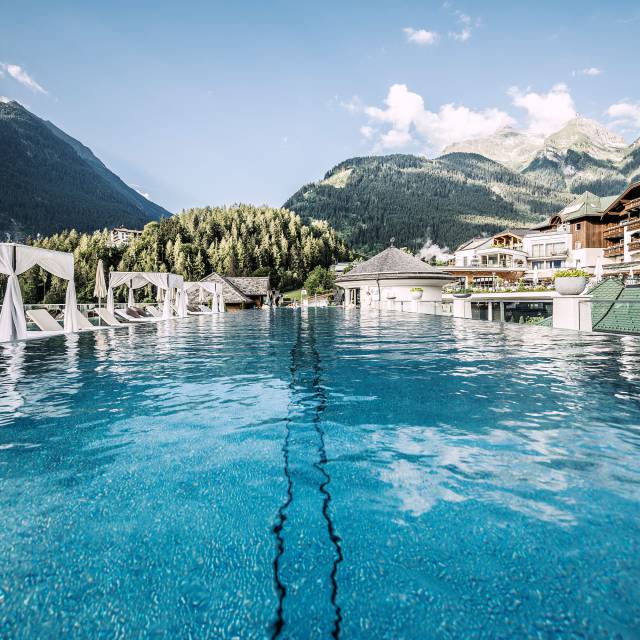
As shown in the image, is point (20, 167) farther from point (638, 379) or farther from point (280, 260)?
point (638, 379)

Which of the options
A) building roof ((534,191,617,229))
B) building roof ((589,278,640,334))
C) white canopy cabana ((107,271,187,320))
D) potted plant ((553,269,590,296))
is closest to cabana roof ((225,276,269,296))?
white canopy cabana ((107,271,187,320))

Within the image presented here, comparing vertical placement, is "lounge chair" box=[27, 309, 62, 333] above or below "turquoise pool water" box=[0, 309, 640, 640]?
above

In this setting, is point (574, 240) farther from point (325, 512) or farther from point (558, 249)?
point (325, 512)

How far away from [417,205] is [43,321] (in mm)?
161332

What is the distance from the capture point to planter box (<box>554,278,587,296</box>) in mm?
12438

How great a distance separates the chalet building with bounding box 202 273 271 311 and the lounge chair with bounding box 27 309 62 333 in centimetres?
4184

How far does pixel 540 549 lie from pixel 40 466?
3.49 m

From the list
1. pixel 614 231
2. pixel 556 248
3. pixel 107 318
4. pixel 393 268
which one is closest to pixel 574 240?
pixel 556 248

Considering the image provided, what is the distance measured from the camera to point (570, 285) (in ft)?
41.8

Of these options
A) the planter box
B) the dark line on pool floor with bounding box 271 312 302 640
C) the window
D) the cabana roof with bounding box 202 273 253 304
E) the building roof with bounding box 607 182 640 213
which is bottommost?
the dark line on pool floor with bounding box 271 312 302 640

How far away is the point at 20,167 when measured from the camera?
579 feet

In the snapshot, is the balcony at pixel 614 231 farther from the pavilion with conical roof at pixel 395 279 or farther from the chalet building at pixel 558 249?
the pavilion with conical roof at pixel 395 279

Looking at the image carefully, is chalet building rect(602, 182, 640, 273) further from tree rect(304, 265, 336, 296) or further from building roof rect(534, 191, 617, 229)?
tree rect(304, 265, 336, 296)

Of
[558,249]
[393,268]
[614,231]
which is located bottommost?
[393,268]
